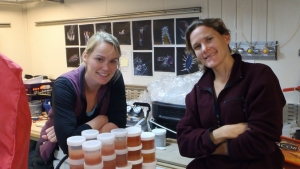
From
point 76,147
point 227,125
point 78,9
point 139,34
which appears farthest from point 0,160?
point 78,9

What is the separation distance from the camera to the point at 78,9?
319cm

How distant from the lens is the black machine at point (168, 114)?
2158 millimetres

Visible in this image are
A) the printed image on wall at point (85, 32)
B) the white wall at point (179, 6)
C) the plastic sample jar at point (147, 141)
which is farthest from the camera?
the printed image on wall at point (85, 32)

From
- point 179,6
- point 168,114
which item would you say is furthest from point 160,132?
point 179,6

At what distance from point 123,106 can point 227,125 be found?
2.16 feet

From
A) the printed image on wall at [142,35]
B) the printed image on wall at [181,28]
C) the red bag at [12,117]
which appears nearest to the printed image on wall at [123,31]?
the printed image on wall at [142,35]

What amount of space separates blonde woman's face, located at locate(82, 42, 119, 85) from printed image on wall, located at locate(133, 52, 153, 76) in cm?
120

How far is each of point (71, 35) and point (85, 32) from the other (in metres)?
0.23

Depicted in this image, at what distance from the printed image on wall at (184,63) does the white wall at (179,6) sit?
0.25 metres

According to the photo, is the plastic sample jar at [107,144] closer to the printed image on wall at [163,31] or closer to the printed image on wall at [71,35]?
the printed image on wall at [163,31]

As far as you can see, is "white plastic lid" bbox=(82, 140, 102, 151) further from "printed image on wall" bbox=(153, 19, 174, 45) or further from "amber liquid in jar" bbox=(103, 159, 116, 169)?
"printed image on wall" bbox=(153, 19, 174, 45)

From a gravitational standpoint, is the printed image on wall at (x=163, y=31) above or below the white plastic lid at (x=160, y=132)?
above

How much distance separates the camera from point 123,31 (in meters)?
2.89

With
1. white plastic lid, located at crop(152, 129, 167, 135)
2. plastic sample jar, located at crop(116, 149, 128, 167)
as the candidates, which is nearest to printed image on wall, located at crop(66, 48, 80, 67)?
white plastic lid, located at crop(152, 129, 167, 135)
